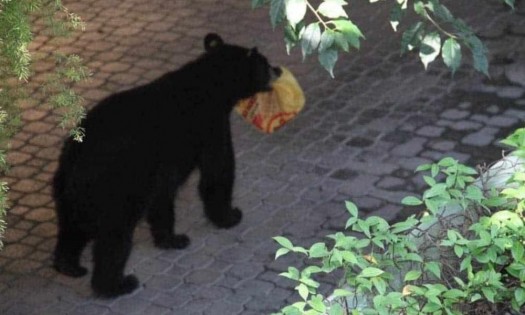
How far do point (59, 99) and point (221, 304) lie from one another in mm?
2260

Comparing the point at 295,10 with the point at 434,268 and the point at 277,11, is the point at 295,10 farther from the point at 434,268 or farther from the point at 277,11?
the point at 434,268

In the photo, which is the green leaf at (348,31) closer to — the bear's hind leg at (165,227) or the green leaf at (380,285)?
the green leaf at (380,285)

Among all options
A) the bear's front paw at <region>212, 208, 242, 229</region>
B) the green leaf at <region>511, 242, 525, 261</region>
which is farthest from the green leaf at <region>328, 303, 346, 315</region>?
the bear's front paw at <region>212, 208, 242, 229</region>

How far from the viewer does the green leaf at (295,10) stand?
3.86 meters

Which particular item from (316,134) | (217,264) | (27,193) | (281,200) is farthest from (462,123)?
(27,193)

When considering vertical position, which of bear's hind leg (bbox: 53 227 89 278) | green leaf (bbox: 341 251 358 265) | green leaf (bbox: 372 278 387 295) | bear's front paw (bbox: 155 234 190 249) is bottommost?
Result: bear's front paw (bbox: 155 234 190 249)

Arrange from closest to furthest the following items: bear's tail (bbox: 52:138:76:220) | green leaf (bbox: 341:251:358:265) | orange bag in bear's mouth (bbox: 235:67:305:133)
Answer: green leaf (bbox: 341:251:358:265)
bear's tail (bbox: 52:138:76:220)
orange bag in bear's mouth (bbox: 235:67:305:133)

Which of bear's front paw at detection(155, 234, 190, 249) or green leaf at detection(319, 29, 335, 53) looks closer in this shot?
green leaf at detection(319, 29, 335, 53)

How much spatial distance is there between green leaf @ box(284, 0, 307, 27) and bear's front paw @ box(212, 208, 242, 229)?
3.48 m

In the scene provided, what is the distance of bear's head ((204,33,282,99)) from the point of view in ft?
22.9

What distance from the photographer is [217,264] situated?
6801 millimetres

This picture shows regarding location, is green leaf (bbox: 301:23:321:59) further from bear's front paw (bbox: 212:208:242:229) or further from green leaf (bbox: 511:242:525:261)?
bear's front paw (bbox: 212:208:242:229)

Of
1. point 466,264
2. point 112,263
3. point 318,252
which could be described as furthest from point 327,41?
point 112,263

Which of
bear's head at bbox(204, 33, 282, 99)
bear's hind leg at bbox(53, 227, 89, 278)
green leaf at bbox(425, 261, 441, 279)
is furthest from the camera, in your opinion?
bear's head at bbox(204, 33, 282, 99)
